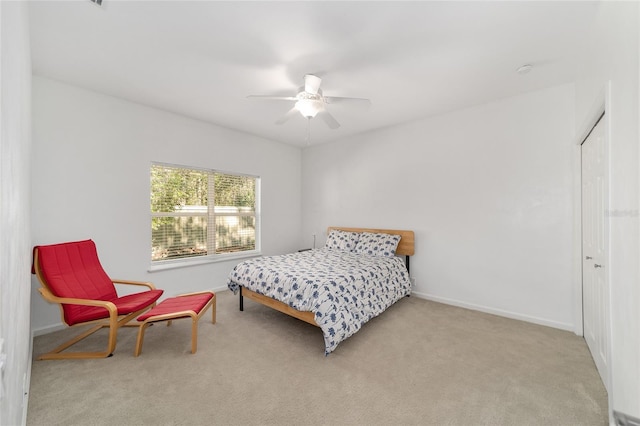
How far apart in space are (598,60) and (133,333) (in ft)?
15.0

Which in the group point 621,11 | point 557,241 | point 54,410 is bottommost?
point 54,410

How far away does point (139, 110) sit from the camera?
3.39 m

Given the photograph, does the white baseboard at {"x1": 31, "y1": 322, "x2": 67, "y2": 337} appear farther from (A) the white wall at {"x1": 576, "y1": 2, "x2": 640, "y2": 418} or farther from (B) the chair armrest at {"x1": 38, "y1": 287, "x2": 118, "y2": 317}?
(A) the white wall at {"x1": 576, "y1": 2, "x2": 640, "y2": 418}

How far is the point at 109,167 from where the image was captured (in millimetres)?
3168

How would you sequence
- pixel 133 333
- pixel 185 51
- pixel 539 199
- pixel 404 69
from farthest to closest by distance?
pixel 539 199
pixel 133 333
pixel 404 69
pixel 185 51

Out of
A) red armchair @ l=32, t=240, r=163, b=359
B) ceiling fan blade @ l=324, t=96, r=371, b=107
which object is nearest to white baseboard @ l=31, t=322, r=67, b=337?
red armchair @ l=32, t=240, r=163, b=359

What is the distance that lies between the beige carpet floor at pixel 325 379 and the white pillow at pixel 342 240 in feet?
5.36

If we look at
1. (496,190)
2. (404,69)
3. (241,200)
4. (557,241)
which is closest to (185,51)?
(404,69)

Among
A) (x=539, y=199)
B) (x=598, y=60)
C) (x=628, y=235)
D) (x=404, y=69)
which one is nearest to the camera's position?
(x=628, y=235)

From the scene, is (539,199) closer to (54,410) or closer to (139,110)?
(54,410)

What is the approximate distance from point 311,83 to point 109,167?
2.66 m

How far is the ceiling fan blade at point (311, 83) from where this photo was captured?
2334 mm

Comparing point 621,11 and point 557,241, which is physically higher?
point 621,11

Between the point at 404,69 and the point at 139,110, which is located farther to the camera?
the point at 139,110
